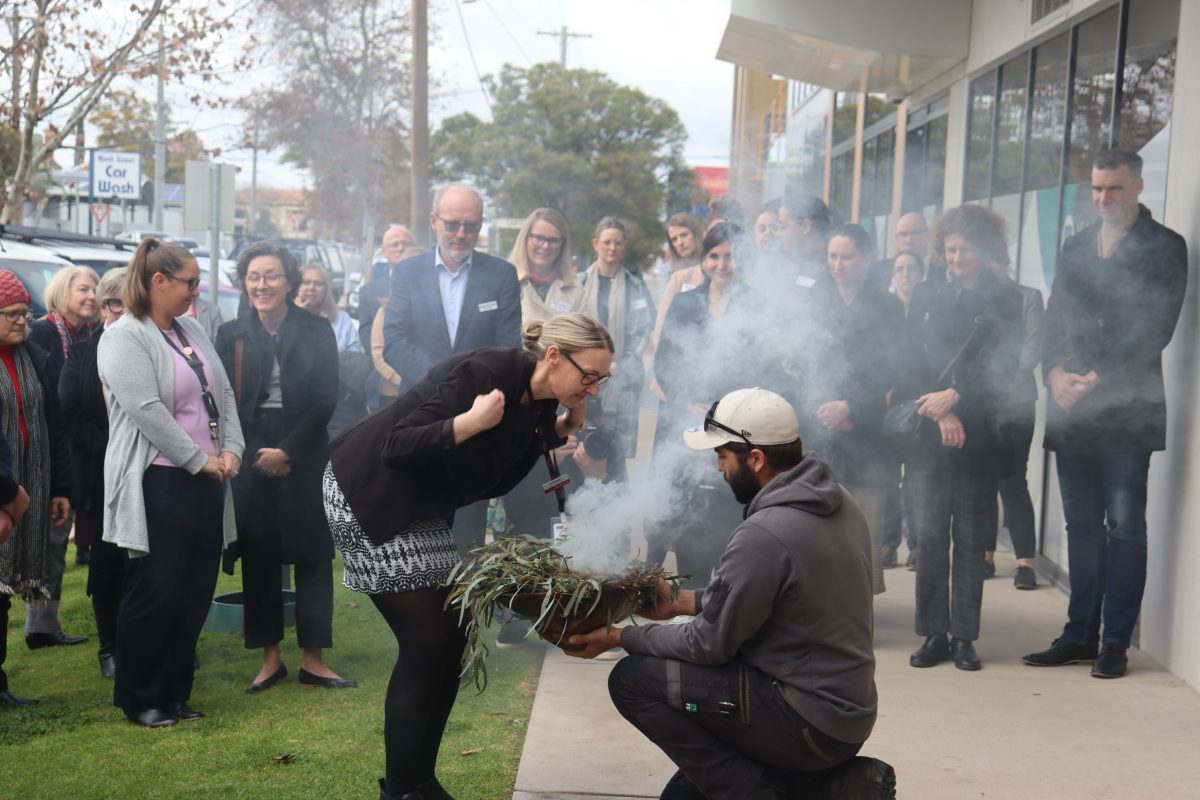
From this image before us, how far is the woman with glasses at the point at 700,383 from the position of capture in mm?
6147

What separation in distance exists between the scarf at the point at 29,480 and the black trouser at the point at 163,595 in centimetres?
48

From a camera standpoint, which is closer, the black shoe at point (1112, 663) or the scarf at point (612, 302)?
the black shoe at point (1112, 663)

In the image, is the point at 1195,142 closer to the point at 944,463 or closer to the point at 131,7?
the point at 944,463

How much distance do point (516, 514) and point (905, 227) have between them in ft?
11.1

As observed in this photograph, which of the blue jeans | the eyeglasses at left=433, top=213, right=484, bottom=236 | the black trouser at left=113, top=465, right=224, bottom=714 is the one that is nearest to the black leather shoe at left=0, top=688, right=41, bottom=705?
the black trouser at left=113, top=465, right=224, bottom=714

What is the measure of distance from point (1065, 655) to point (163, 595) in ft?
13.6

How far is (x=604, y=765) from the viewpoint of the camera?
464cm

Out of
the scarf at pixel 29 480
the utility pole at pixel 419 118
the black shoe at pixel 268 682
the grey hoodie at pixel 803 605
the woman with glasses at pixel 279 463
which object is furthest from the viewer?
the utility pole at pixel 419 118

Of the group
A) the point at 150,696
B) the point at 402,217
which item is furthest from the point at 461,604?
the point at 402,217

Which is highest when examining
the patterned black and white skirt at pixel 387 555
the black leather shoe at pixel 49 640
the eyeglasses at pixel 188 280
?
the eyeglasses at pixel 188 280

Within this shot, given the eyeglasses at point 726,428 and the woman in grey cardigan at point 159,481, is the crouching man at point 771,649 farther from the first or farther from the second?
the woman in grey cardigan at point 159,481

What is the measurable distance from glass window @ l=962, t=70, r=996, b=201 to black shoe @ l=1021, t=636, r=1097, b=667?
4.81 meters

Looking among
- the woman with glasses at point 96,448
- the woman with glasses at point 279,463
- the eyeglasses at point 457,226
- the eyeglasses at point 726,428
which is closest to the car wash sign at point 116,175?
the woman with glasses at point 96,448

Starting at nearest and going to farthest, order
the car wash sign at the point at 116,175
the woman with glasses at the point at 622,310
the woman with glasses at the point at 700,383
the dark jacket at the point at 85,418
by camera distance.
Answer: the dark jacket at the point at 85,418 < the woman with glasses at the point at 700,383 < the woman with glasses at the point at 622,310 < the car wash sign at the point at 116,175
